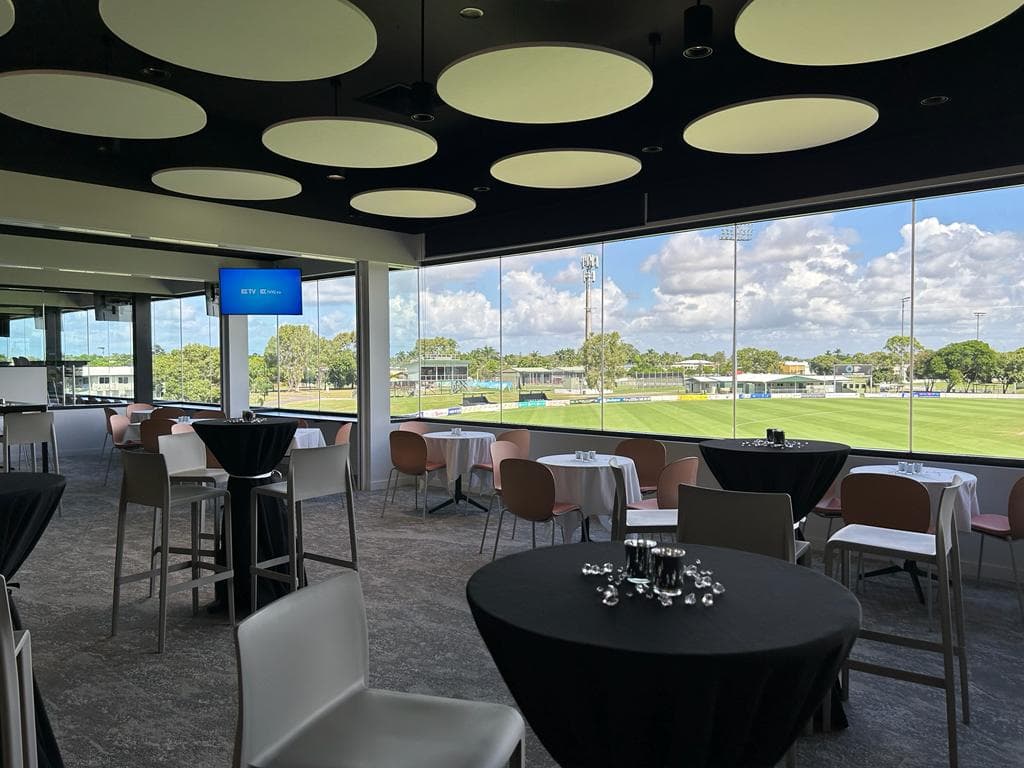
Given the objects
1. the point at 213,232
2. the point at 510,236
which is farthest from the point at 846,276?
the point at 213,232


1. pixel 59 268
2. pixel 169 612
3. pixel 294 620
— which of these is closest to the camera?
pixel 294 620

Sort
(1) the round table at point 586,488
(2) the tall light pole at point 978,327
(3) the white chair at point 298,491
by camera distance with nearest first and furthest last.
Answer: (3) the white chair at point 298,491 → (1) the round table at point 586,488 → (2) the tall light pole at point 978,327

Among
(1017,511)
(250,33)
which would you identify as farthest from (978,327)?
(250,33)

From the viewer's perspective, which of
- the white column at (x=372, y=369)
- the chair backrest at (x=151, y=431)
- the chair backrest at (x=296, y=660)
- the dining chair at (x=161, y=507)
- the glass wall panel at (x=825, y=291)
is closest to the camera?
the chair backrest at (x=296, y=660)

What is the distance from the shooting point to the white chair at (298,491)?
165 inches

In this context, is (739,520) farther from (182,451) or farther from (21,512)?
(182,451)

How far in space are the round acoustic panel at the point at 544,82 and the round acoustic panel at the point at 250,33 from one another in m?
0.50

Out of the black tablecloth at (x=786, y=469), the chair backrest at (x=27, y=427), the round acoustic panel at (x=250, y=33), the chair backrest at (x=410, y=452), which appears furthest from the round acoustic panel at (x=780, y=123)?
the chair backrest at (x=27, y=427)

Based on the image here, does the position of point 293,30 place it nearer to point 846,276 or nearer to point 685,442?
point 685,442

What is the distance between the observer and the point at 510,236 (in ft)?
28.3

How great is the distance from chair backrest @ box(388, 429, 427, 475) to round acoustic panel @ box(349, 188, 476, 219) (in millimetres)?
2449

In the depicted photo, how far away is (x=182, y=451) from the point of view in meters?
5.19

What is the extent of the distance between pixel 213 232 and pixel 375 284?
2.25m

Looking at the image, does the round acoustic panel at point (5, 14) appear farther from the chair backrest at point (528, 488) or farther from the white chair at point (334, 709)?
the chair backrest at point (528, 488)
